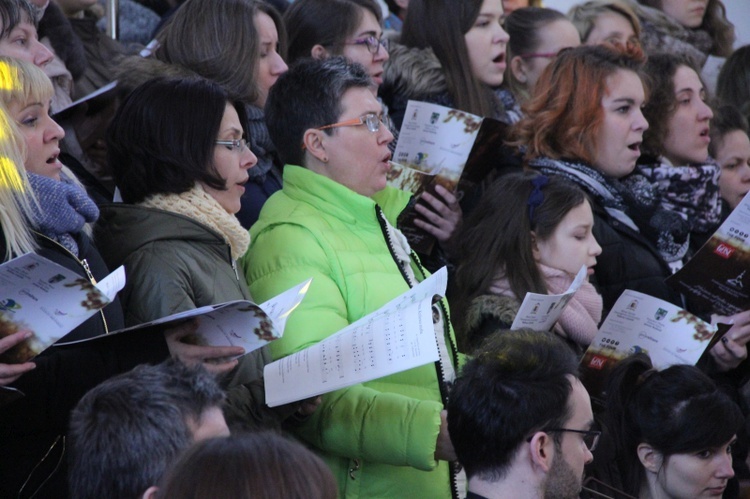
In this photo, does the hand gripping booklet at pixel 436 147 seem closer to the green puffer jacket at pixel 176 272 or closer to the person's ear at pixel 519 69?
the green puffer jacket at pixel 176 272

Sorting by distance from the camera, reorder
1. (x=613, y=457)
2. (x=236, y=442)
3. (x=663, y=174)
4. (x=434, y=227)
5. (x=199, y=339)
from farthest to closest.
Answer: (x=663, y=174)
(x=434, y=227)
(x=613, y=457)
(x=199, y=339)
(x=236, y=442)

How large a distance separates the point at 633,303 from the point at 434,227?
81cm

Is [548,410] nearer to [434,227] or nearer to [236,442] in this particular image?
[236,442]

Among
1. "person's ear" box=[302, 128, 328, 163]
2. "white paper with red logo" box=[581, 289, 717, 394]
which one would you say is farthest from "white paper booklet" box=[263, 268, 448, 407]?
"white paper with red logo" box=[581, 289, 717, 394]

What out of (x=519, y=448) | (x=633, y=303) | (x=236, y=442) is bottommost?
(x=633, y=303)

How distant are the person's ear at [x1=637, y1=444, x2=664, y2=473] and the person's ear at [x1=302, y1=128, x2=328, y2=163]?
1.38 meters

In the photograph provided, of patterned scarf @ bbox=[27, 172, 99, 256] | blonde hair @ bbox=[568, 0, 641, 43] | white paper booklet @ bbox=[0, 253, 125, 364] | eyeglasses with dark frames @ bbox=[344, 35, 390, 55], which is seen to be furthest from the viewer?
blonde hair @ bbox=[568, 0, 641, 43]

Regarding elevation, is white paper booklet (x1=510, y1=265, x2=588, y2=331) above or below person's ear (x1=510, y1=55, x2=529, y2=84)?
above

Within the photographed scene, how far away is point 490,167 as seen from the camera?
448cm

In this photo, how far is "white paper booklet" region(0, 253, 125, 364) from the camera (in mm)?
2260

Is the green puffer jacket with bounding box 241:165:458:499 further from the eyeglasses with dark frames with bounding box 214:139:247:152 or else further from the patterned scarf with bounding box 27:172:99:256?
the patterned scarf with bounding box 27:172:99:256

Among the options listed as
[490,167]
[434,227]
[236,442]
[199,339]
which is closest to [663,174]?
[490,167]

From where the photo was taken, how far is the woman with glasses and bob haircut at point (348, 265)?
3.01 meters

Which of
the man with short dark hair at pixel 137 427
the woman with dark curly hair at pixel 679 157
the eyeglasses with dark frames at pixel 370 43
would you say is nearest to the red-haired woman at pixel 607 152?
the woman with dark curly hair at pixel 679 157
